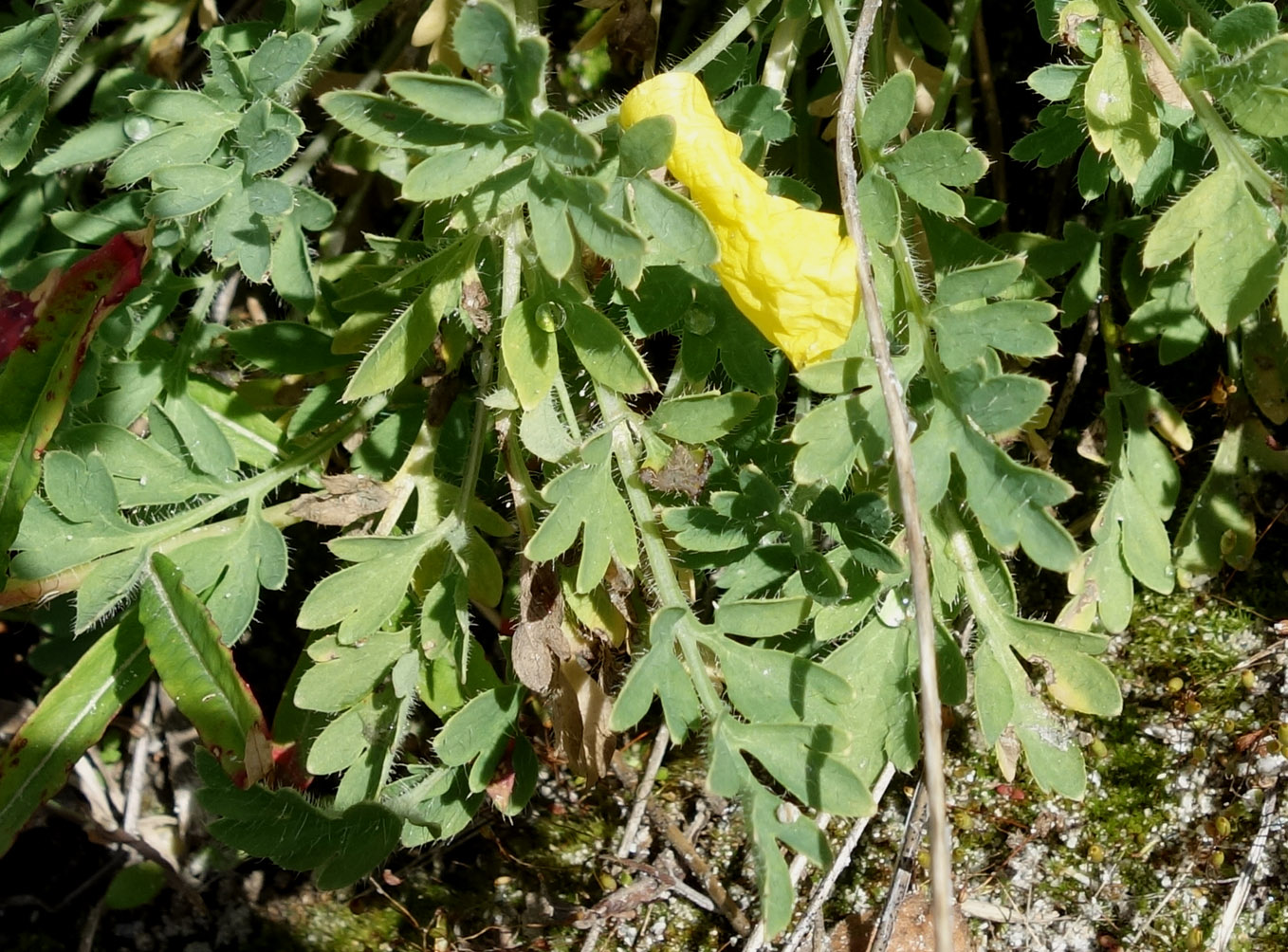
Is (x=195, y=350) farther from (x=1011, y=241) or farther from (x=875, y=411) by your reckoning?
(x=1011, y=241)

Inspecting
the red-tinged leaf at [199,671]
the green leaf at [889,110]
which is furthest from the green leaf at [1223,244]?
the red-tinged leaf at [199,671]

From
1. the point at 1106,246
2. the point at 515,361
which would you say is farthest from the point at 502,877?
the point at 1106,246

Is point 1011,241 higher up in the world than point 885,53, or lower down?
lower down

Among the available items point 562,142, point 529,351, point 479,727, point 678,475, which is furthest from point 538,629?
point 562,142

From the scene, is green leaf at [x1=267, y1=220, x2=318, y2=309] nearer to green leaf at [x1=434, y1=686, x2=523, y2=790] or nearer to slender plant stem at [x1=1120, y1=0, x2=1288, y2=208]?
green leaf at [x1=434, y1=686, x2=523, y2=790]

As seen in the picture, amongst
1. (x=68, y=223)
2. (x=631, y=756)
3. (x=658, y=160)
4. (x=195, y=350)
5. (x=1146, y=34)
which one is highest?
(x=1146, y=34)

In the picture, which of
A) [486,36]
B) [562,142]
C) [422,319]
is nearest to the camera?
[486,36]

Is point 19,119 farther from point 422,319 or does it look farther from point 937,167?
point 937,167

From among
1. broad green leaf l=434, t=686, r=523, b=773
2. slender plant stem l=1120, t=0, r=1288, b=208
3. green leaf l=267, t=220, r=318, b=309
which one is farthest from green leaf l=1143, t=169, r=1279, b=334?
green leaf l=267, t=220, r=318, b=309
